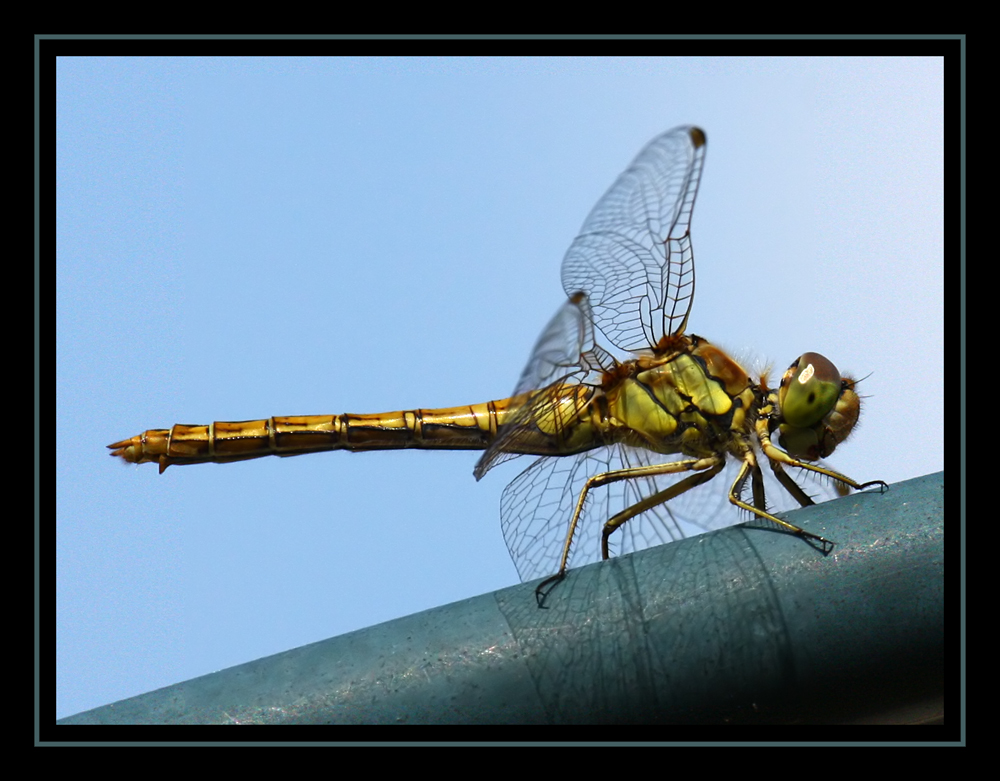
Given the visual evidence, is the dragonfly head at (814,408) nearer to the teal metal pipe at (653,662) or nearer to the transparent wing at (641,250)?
the transparent wing at (641,250)

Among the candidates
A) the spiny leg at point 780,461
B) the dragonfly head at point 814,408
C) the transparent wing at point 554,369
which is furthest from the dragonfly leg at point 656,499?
the transparent wing at point 554,369

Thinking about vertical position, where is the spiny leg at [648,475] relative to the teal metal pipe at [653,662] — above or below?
above

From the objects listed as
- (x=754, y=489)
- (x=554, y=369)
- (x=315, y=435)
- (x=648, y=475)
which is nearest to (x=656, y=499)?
(x=648, y=475)

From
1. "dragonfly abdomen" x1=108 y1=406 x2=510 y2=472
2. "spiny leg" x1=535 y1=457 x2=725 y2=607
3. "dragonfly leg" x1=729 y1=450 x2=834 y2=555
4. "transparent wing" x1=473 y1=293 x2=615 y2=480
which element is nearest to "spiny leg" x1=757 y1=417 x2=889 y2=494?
"dragonfly leg" x1=729 y1=450 x2=834 y2=555

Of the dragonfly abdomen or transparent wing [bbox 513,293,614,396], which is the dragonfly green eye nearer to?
transparent wing [bbox 513,293,614,396]

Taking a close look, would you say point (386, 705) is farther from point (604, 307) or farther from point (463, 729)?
point (604, 307)

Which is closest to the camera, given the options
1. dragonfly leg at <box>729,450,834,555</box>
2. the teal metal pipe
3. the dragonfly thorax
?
the teal metal pipe
